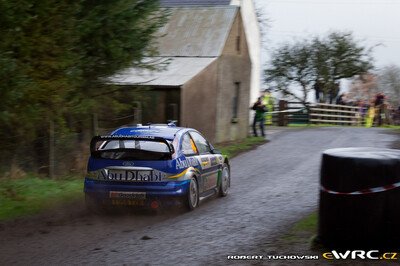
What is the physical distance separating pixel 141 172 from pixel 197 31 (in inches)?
585

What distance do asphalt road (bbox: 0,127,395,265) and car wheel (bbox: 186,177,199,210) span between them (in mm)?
154

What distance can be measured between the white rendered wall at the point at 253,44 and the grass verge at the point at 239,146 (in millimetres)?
13815

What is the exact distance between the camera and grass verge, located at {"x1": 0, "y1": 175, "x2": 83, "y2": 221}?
9.82 metres

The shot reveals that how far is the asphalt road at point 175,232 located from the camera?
6.76 meters

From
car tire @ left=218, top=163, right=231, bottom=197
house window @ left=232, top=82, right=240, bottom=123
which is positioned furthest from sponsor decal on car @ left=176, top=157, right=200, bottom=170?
house window @ left=232, top=82, right=240, bottom=123

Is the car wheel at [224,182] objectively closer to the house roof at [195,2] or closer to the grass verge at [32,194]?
the grass verge at [32,194]

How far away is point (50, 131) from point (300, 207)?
6197mm

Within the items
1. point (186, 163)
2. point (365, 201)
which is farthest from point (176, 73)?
point (365, 201)

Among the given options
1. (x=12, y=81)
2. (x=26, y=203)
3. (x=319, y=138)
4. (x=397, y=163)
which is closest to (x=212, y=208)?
(x=26, y=203)

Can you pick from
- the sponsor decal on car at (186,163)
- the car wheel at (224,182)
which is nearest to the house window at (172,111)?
the car wheel at (224,182)

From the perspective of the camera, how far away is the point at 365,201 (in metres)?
6.26

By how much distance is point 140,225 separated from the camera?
887cm

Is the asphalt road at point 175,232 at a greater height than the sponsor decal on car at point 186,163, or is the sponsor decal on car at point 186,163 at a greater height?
the sponsor decal on car at point 186,163

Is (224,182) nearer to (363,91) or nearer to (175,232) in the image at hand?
(175,232)
